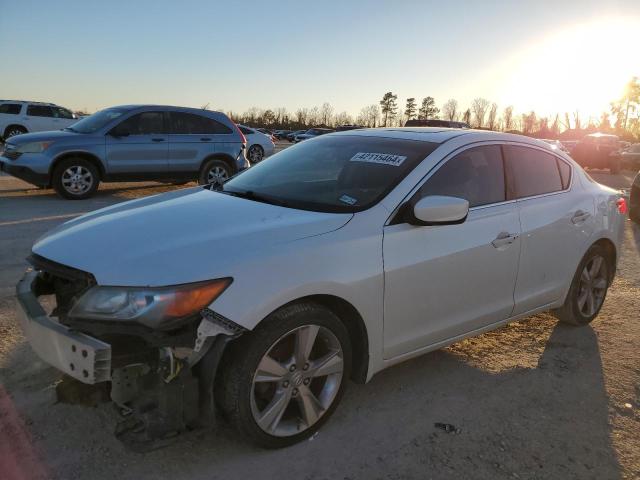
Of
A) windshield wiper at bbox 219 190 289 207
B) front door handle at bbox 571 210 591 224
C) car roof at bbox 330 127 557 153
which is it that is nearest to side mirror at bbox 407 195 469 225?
car roof at bbox 330 127 557 153

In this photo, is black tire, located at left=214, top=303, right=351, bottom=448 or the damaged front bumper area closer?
the damaged front bumper area

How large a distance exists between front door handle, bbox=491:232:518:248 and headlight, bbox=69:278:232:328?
1.92 metres

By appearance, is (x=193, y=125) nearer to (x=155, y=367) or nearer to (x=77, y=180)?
(x=77, y=180)

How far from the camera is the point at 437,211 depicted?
3.07 m

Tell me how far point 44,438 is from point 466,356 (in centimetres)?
276

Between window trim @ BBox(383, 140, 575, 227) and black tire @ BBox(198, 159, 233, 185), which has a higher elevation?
window trim @ BBox(383, 140, 575, 227)

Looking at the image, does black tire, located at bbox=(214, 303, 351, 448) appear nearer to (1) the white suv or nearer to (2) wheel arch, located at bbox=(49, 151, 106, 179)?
(2) wheel arch, located at bbox=(49, 151, 106, 179)

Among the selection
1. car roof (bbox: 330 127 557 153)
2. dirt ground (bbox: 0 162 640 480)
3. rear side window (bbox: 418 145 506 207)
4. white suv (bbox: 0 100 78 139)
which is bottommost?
dirt ground (bbox: 0 162 640 480)

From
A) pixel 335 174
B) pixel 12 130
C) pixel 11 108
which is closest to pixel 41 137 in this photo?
pixel 335 174

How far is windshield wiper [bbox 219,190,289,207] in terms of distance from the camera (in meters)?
3.33

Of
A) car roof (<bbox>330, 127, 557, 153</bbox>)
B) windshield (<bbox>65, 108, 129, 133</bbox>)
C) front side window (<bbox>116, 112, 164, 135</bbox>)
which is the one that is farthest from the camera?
front side window (<bbox>116, 112, 164, 135</bbox>)

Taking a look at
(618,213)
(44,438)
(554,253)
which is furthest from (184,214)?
(618,213)

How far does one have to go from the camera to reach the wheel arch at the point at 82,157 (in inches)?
384

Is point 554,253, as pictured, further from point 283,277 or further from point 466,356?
point 283,277
